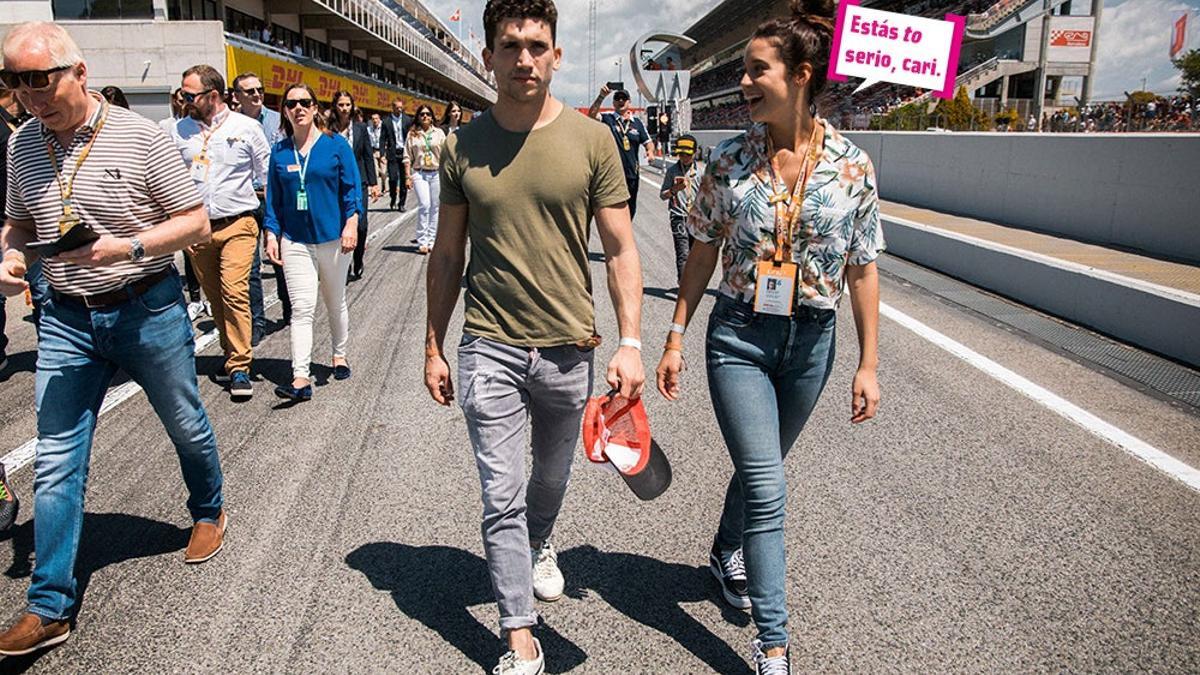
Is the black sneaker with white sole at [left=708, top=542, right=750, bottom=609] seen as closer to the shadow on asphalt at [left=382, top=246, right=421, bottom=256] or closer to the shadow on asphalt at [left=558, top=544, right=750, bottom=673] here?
the shadow on asphalt at [left=558, top=544, right=750, bottom=673]

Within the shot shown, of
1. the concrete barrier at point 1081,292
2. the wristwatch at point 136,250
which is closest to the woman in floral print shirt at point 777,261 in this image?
the wristwatch at point 136,250

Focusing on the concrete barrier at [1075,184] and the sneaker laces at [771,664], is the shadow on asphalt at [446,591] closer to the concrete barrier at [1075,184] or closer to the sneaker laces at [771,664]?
the sneaker laces at [771,664]

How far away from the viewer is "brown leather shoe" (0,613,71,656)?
292cm

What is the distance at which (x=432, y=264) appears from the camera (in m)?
3.07

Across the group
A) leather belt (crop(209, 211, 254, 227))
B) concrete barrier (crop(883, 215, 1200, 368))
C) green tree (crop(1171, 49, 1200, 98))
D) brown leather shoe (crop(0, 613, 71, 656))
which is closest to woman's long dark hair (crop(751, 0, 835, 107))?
brown leather shoe (crop(0, 613, 71, 656))

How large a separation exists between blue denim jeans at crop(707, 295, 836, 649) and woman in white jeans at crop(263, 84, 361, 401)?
378cm

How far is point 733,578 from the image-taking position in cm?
336

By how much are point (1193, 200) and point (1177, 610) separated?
25.6 ft

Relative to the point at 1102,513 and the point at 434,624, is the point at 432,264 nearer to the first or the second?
the point at 434,624

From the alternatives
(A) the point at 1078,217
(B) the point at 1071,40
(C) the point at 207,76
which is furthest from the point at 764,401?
(B) the point at 1071,40

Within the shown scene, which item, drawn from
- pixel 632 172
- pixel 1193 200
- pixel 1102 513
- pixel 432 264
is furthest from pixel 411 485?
pixel 1193 200

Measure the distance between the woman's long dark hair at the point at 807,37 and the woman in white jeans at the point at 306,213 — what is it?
394cm

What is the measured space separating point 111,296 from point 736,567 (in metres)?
2.47

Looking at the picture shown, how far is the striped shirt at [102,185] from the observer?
320 cm
